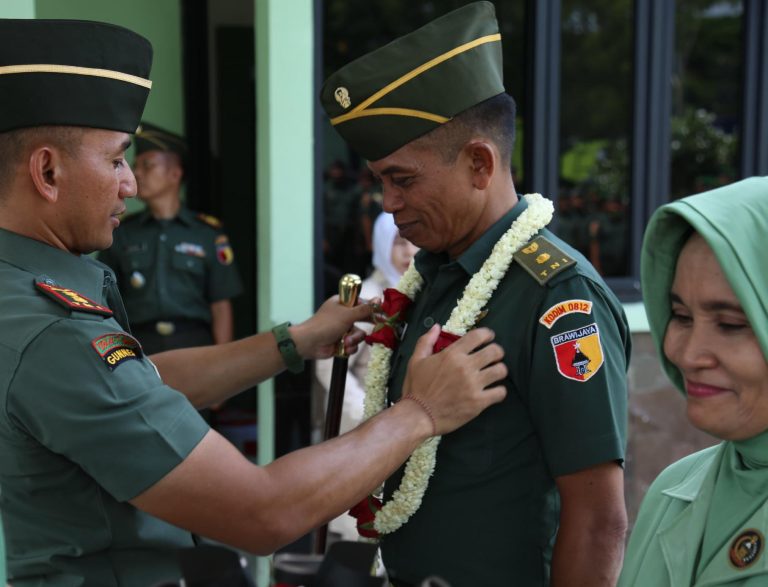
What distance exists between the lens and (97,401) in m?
1.56

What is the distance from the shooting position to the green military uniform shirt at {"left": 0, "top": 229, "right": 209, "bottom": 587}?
5.13 ft

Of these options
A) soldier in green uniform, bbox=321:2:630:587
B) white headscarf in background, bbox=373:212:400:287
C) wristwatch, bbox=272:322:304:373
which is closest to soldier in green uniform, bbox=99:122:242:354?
white headscarf in background, bbox=373:212:400:287

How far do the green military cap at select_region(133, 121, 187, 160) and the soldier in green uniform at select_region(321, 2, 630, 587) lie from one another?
9.43 ft

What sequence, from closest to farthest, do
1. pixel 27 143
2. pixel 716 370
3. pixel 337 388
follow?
pixel 716 370 < pixel 27 143 < pixel 337 388

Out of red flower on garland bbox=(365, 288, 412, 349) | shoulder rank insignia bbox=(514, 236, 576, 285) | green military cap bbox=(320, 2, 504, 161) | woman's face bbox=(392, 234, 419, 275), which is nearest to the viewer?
shoulder rank insignia bbox=(514, 236, 576, 285)

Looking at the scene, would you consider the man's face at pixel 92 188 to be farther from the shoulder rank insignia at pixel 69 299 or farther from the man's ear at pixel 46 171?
the shoulder rank insignia at pixel 69 299

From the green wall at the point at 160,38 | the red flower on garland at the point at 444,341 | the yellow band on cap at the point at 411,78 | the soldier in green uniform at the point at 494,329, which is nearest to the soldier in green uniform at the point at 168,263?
the green wall at the point at 160,38

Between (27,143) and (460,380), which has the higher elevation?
(27,143)

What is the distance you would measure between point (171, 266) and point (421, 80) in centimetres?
303

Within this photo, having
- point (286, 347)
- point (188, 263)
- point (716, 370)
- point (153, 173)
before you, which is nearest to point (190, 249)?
point (188, 263)

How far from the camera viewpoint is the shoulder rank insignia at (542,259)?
1836 mm

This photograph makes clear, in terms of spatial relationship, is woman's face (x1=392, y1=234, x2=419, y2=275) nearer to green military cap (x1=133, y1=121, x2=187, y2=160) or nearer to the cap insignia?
green military cap (x1=133, y1=121, x2=187, y2=160)

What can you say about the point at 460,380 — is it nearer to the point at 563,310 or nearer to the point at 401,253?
the point at 563,310

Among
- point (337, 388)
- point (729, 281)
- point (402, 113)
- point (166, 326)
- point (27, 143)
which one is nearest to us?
point (729, 281)
